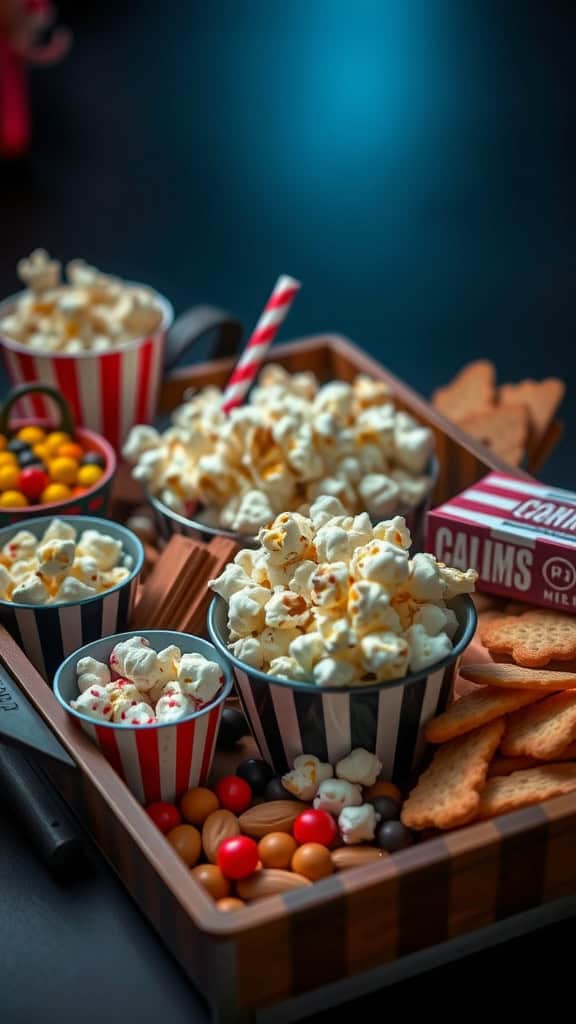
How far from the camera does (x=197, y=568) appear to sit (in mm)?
1862

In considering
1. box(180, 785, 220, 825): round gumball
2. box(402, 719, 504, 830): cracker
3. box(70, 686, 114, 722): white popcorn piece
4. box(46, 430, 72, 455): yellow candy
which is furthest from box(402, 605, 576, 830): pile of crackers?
box(46, 430, 72, 455): yellow candy

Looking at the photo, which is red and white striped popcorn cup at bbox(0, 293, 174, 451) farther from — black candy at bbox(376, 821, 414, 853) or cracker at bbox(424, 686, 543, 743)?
black candy at bbox(376, 821, 414, 853)

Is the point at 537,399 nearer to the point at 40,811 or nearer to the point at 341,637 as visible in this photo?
the point at 341,637

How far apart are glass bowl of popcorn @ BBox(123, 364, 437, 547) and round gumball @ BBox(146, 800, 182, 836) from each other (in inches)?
18.7

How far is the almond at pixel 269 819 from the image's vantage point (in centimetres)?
154

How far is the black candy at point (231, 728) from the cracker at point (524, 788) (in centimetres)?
32

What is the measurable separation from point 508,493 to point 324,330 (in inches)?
43.2

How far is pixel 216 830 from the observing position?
1526 mm

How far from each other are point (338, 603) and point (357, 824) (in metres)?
0.23

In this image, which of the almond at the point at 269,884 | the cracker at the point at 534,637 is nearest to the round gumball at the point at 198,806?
the almond at the point at 269,884

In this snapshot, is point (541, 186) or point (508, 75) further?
point (508, 75)

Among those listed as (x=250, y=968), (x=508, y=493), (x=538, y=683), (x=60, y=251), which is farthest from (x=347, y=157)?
(x=250, y=968)

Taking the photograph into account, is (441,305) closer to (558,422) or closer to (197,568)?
(558,422)

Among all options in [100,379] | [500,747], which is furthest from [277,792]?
[100,379]
